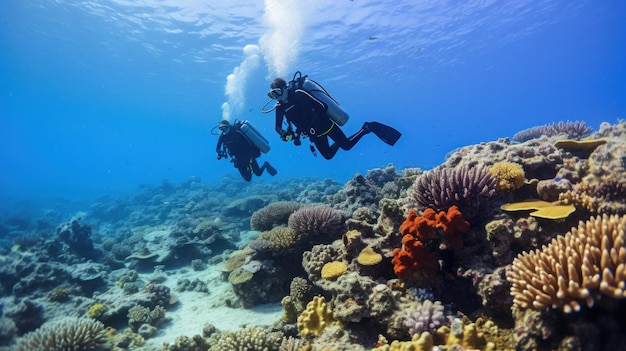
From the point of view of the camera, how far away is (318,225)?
7.59m

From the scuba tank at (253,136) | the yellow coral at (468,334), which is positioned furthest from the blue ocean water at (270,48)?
the yellow coral at (468,334)

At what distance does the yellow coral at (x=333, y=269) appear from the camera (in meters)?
5.46

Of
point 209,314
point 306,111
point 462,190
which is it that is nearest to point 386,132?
point 306,111

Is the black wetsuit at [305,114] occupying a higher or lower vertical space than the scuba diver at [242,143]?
lower

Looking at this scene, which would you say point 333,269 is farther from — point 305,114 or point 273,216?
point 305,114

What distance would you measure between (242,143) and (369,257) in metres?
9.44

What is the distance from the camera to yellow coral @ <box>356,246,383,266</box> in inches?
201

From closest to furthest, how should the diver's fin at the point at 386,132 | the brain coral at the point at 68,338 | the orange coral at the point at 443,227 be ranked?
the orange coral at the point at 443,227 < the brain coral at the point at 68,338 < the diver's fin at the point at 386,132

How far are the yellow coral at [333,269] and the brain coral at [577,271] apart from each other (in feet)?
8.95

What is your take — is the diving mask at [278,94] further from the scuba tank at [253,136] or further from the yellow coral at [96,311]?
the yellow coral at [96,311]

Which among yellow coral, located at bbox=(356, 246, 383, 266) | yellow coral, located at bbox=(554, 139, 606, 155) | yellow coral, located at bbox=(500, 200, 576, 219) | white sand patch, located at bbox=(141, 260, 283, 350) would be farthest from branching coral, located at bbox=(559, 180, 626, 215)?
white sand patch, located at bbox=(141, 260, 283, 350)

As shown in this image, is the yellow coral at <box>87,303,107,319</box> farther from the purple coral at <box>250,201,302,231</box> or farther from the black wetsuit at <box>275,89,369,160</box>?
the black wetsuit at <box>275,89,369,160</box>

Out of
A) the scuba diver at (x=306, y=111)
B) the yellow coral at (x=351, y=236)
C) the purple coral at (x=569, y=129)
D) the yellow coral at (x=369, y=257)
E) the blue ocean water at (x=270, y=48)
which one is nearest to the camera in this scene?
the yellow coral at (x=369, y=257)

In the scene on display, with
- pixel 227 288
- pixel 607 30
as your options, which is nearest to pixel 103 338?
pixel 227 288
